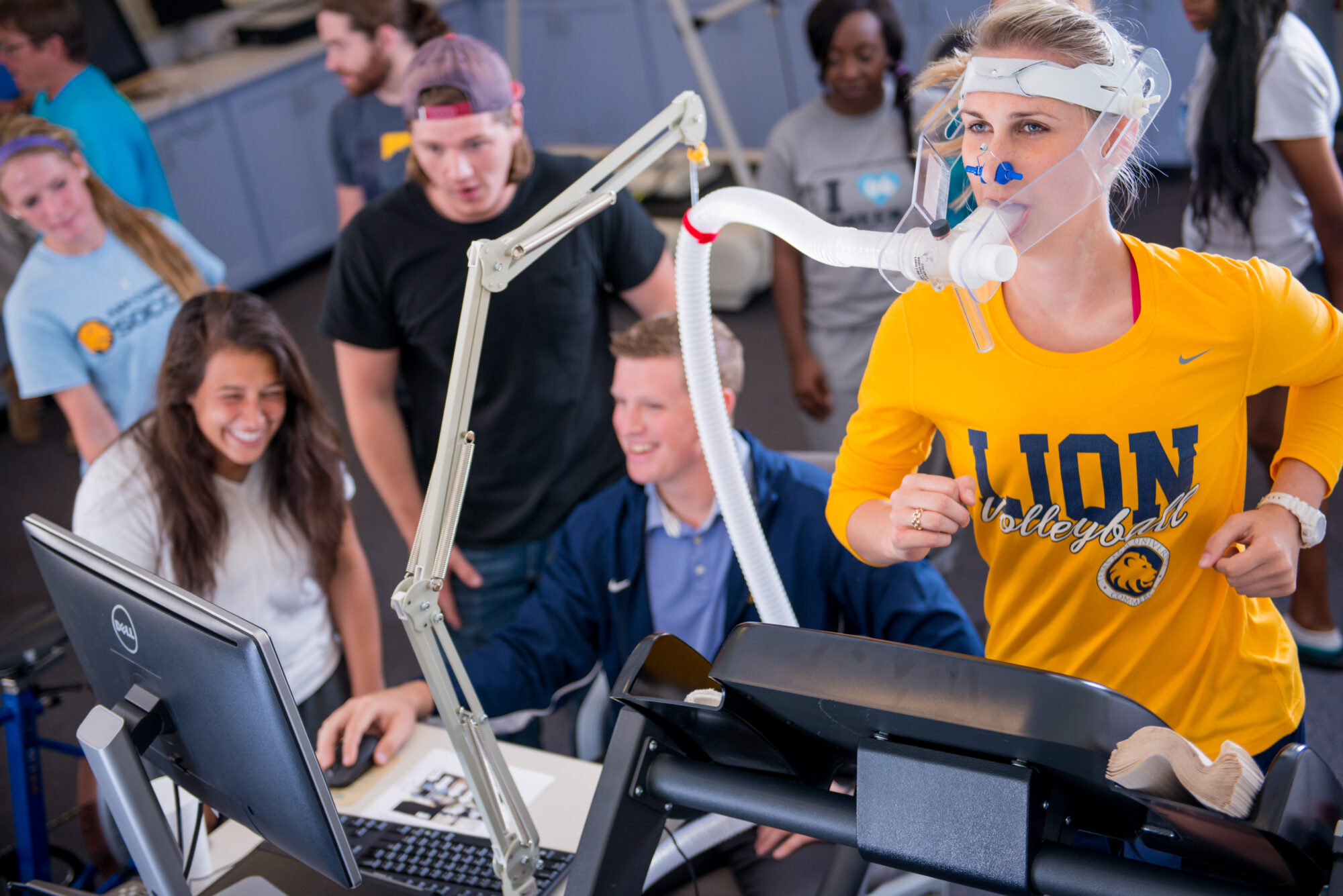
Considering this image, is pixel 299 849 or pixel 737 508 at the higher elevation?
pixel 737 508

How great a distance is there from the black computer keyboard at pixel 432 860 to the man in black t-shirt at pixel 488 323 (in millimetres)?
809

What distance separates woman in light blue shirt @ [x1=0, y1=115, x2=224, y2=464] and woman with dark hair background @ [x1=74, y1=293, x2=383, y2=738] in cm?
61

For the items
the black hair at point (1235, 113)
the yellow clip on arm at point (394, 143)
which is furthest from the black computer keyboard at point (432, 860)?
the yellow clip on arm at point (394, 143)

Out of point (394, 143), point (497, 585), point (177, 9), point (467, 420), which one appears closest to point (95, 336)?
point (394, 143)

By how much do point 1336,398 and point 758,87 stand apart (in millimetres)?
5052

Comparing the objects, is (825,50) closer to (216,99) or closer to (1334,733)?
(1334,733)

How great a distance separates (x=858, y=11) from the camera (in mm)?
2574

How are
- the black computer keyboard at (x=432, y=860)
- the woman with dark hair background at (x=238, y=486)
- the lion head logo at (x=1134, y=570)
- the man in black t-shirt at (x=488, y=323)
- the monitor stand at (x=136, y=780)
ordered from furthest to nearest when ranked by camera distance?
the man in black t-shirt at (x=488, y=323) → the woman with dark hair background at (x=238, y=486) → the black computer keyboard at (x=432, y=860) → the monitor stand at (x=136, y=780) → the lion head logo at (x=1134, y=570)

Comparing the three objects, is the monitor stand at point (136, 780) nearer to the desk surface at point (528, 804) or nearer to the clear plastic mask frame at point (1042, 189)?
the desk surface at point (528, 804)

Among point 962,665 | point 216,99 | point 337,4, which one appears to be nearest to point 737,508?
point 962,665

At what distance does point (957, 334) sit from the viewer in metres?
1.03

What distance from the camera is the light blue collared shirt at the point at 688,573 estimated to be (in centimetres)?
188

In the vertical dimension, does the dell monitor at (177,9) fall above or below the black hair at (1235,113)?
above

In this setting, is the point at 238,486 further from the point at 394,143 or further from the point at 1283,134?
the point at 1283,134
